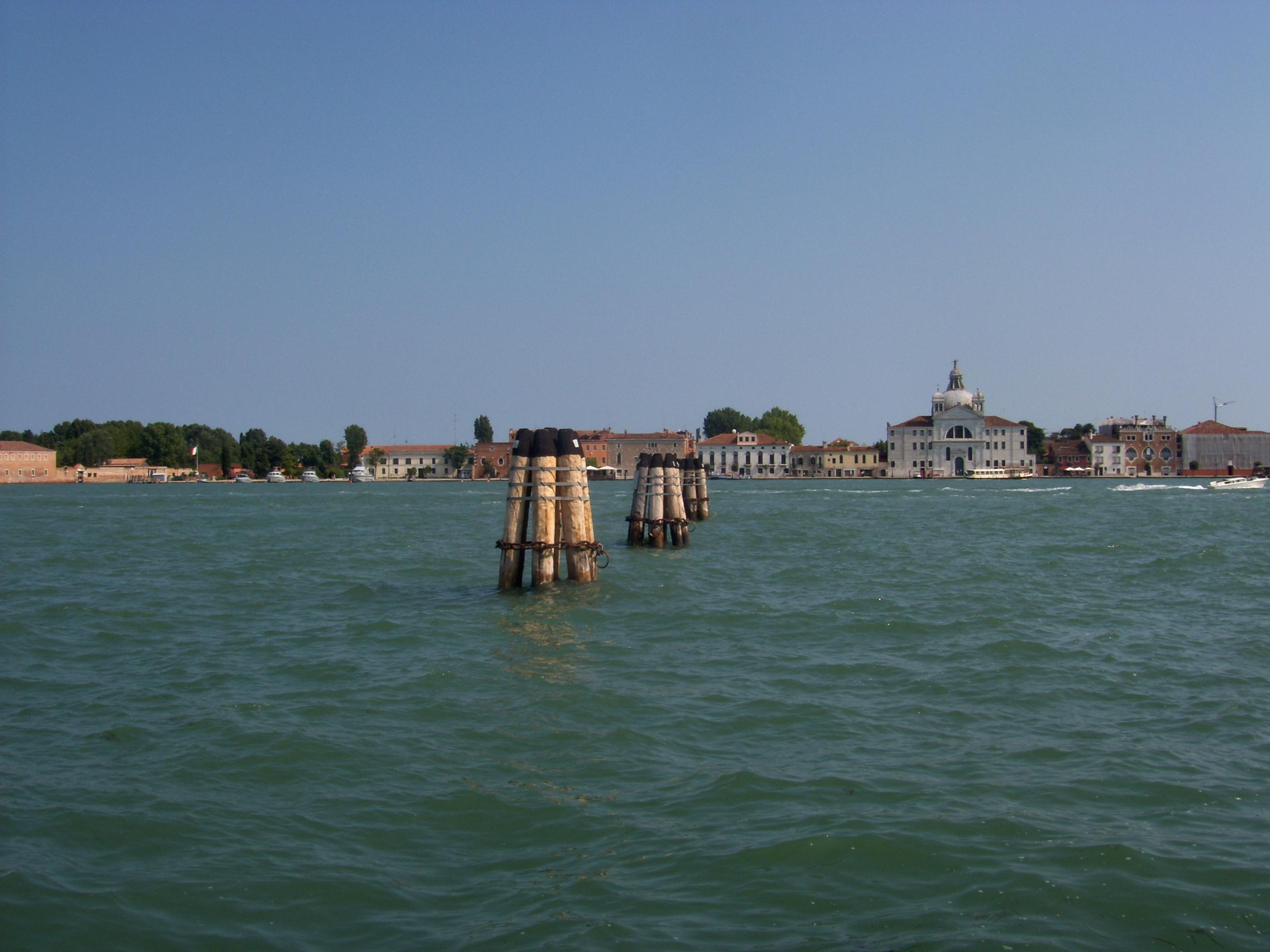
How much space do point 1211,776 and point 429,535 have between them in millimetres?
24816

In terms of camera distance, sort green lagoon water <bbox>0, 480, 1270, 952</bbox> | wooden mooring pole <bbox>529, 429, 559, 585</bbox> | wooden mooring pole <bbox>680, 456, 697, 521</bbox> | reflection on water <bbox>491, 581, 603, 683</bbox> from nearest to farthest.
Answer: green lagoon water <bbox>0, 480, 1270, 952</bbox> → reflection on water <bbox>491, 581, 603, 683</bbox> → wooden mooring pole <bbox>529, 429, 559, 585</bbox> → wooden mooring pole <bbox>680, 456, 697, 521</bbox>

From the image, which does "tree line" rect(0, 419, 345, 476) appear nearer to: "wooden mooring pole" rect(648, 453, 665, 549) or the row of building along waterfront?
the row of building along waterfront

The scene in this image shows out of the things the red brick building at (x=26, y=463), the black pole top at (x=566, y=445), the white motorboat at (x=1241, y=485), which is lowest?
the white motorboat at (x=1241, y=485)

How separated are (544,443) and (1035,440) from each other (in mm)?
131433

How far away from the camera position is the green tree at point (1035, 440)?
134 meters

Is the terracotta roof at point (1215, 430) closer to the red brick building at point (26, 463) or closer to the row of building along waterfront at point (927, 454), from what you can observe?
the row of building along waterfront at point (927, 454)

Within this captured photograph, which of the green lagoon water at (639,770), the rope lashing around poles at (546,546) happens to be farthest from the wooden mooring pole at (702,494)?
the rope lashing around poles at (546,546)

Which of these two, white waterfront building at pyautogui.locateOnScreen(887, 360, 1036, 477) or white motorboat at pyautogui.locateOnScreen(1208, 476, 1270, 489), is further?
white waterfront building at pyautogui.locateOnScreen(887, 360, 1036, 477)

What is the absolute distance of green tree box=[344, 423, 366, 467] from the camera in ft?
458

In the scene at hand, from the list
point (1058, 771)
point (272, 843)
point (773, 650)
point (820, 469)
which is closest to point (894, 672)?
point (773, 650)

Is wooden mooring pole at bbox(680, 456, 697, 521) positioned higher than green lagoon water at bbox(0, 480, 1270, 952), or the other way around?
wooden mooring pole at bbox(680, 456, 697, 521)

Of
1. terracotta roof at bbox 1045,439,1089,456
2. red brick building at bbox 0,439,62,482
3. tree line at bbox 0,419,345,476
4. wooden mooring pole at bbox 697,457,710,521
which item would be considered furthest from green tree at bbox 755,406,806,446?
wooden mooring pole at bbox 697,457,710,521

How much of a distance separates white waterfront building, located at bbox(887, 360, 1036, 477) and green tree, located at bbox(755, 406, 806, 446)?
86.6 feet

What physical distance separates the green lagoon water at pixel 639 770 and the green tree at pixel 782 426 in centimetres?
13892
